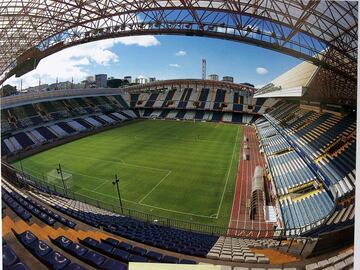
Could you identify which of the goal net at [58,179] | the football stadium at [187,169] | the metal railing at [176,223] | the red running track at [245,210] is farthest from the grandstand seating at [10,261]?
the goal net at [58,179]

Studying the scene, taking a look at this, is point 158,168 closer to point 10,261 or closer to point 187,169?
point 187,169

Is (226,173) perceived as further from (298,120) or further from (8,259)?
(8,259)

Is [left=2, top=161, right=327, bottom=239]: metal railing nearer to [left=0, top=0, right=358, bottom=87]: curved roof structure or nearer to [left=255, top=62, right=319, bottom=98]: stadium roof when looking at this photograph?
[left=255, top=62, right=319, bottom=98]: stadium roof

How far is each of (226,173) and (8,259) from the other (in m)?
15.0

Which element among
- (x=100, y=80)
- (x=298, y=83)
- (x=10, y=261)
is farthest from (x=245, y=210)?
(x=100, y=80)

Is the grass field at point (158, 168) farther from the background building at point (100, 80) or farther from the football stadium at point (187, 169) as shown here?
the background building at point (100, 80)

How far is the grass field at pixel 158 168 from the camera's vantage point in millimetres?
13594

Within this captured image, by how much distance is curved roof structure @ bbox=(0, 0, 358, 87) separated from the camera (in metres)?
10.0

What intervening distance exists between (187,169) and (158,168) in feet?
7.12

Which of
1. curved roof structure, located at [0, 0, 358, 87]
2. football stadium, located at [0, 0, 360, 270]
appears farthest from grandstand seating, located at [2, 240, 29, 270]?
curved roof structure, located at [0, 0, 358, 87]

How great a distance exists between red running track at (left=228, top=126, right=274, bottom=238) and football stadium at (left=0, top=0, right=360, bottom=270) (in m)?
0.09

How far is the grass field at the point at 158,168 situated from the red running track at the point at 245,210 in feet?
1.36

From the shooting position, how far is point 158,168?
1902 centimetres

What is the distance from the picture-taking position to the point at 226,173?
18094 millimetres
